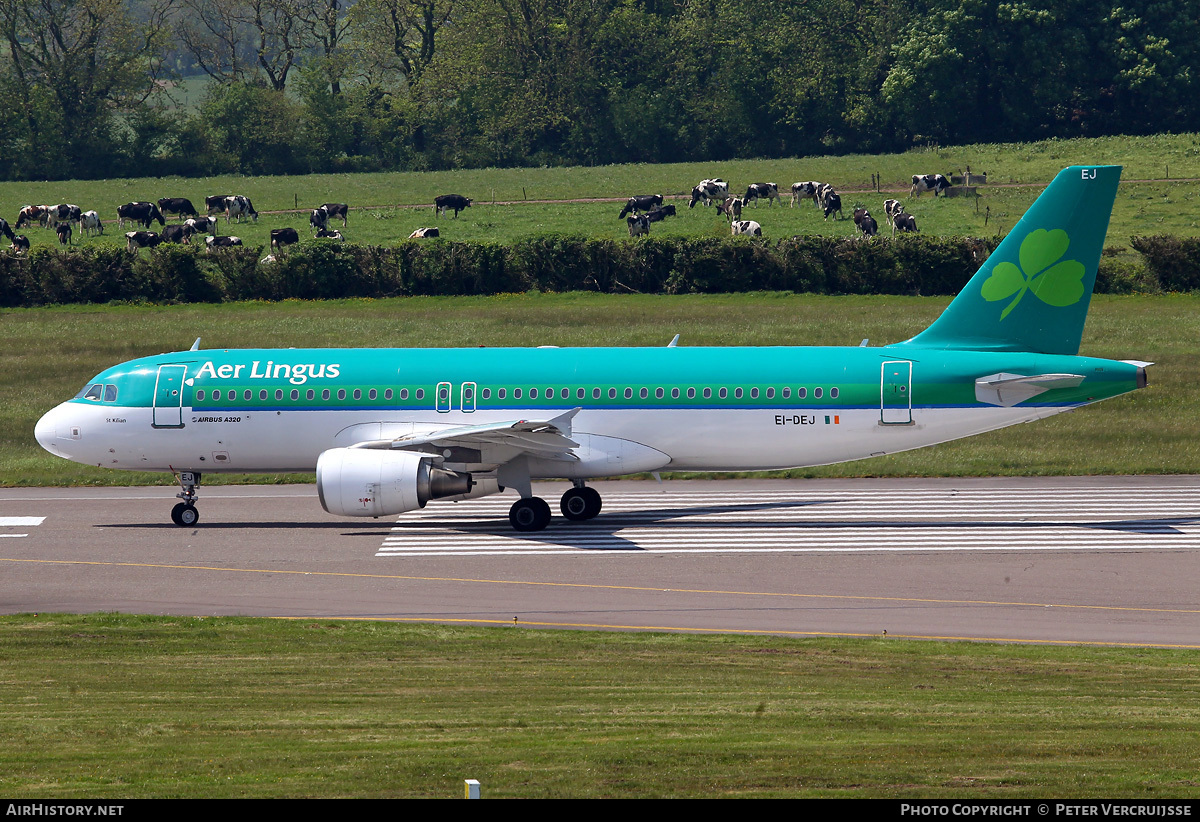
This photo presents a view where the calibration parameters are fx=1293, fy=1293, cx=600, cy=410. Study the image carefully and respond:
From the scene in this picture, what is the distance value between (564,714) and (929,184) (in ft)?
269

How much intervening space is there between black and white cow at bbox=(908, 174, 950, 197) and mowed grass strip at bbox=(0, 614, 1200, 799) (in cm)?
7512

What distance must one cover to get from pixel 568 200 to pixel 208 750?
283 feet

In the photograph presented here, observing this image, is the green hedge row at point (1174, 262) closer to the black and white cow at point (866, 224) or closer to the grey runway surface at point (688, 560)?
the black and white cow at point (866, 224)

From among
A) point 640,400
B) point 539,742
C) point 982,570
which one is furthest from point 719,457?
point 539,742

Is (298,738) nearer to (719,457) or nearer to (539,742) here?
(539,742)

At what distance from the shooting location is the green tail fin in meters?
31.7

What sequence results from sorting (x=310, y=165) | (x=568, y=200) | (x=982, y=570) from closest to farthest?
(x=982, y=570), (x=568, y=200), (x=310, y=165)

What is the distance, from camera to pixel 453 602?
24797mm

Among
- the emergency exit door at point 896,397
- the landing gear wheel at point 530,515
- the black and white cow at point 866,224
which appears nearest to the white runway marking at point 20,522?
the landing gear wheel at point 530,515

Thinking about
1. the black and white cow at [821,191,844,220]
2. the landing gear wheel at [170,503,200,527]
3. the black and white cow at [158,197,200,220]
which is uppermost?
the black and white cow at [158,197,200,220]

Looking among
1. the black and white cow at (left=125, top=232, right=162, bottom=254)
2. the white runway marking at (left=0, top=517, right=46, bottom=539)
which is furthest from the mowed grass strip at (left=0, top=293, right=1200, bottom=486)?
the black and white cow at (left=125, top=232, right=162, bottom=254)

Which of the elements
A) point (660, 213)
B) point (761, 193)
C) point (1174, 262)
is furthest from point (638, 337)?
point (761, 193)

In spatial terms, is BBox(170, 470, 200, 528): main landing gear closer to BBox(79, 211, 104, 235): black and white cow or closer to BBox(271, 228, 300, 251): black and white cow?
BBox(271, 228, 300, 251): black and white cow

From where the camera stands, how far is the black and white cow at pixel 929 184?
300ft
